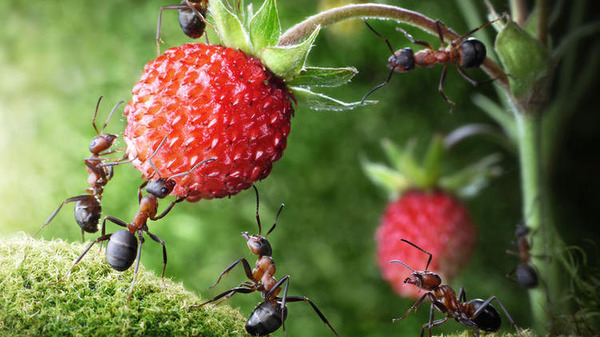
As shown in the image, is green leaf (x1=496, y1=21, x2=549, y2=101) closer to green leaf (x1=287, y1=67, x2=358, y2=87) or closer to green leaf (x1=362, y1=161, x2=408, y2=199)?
green leaf (x1=287, y1=67, x2=358, y2=87)

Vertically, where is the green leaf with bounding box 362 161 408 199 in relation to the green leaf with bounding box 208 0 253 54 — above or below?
below

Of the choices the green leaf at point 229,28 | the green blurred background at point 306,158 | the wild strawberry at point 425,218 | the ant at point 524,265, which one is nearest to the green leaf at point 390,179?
the wild strawberry at point 425,218

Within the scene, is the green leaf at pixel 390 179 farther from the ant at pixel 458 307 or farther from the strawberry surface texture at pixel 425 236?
the ant at pixel 458 307

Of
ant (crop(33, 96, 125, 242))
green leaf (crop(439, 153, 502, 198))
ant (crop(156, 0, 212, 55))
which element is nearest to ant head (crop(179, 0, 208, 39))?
ant (crop(156, 0, 212, 55))

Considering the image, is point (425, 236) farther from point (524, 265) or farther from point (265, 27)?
point (265, 27)

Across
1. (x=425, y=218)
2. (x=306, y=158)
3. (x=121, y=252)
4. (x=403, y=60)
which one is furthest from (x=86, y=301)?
(x=306, y=158)

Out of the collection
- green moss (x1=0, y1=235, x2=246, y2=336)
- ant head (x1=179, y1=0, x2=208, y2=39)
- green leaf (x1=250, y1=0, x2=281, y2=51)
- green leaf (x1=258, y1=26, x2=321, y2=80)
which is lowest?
green moss (x1=0, y1=235, x2=246, y2=336)

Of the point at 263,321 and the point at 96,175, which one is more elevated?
the point at 96,175

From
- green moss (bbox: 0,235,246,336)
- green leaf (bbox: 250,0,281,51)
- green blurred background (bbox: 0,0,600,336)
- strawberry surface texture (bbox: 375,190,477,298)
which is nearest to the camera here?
green moss (bbox: 0,235,246,336)
